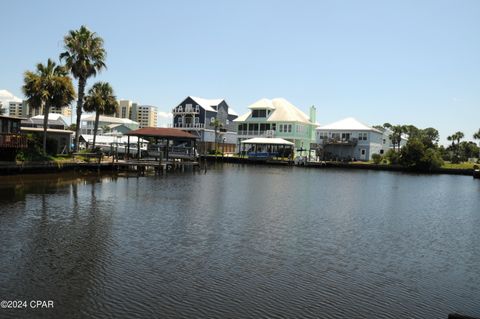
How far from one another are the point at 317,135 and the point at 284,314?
8640 cm

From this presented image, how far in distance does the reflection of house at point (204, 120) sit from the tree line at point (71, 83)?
4123 cm

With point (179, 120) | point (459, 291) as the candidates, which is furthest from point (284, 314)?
point (179, 120)

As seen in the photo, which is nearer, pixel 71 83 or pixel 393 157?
pixel 71 83

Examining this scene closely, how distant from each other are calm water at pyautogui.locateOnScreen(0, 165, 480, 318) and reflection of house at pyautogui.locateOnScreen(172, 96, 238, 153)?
222ft

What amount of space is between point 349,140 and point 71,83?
60743mm

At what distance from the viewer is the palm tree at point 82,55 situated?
174ft

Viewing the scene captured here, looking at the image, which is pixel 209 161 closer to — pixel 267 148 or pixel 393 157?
pixel 267 148

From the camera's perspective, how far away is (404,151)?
84.3m

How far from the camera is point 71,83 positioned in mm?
48250

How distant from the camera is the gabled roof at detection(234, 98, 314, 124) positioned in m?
98.8

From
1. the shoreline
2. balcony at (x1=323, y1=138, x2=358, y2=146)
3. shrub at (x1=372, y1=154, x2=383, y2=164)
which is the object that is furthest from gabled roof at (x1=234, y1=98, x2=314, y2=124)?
shrub at (x1=372, y1=154, x2=383, y2=164)

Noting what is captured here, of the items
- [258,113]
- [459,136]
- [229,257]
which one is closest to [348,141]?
[258,113]

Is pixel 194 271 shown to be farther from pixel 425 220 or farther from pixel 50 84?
pixel 50 84

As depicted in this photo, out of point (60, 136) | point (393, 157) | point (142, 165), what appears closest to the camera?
point (60, 136)
